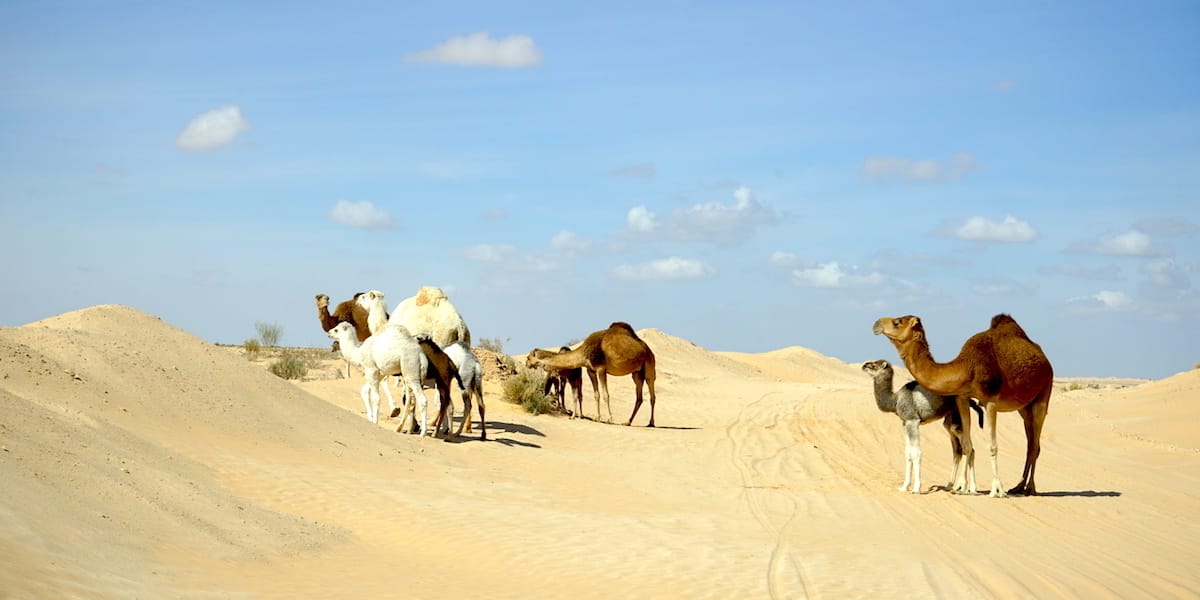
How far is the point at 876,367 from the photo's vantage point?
1666 centimetres

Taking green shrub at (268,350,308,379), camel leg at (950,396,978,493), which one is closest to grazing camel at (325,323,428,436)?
camel leg at (950,396,978,493)

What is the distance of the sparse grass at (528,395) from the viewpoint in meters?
24.1

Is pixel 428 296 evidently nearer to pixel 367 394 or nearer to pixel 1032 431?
pixel 367 394

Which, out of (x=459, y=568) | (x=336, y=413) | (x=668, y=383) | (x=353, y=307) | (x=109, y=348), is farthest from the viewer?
(x=668, y=383)

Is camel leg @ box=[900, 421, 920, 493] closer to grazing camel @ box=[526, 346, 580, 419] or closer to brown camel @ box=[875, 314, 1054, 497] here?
brown camel @ box=[875, 314, 1054, 497]

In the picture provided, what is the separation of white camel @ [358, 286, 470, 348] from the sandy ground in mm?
1927

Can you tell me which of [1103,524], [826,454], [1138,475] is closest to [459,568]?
[1103,524]

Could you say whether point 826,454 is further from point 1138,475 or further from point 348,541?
point 348,541

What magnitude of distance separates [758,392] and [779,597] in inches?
1210

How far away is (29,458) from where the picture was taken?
9453 millimetres

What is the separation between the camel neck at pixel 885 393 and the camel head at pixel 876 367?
0.11m

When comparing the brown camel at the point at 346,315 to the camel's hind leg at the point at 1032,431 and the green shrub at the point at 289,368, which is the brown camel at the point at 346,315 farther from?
the camel's hind leg at the point at 1032,431

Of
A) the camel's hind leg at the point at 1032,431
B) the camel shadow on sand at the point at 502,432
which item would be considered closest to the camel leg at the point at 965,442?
the camel's hind leg at the point at 1032,431

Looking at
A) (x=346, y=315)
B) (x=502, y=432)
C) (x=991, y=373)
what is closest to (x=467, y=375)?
(x=502, y=432)
